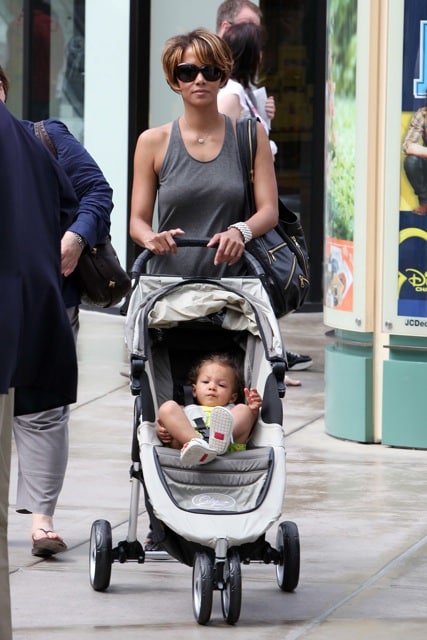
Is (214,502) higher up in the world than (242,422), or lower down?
lower down

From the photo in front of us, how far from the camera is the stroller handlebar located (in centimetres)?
574

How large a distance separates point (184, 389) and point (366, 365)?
2443 millimetres

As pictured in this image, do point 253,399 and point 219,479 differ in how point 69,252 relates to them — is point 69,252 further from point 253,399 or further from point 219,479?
point 219,479

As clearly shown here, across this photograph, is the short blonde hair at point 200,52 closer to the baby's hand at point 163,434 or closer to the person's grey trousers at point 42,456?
the person's grey trousers at point 42,456

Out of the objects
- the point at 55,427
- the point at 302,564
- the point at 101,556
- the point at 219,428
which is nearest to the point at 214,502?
the point at 219,428

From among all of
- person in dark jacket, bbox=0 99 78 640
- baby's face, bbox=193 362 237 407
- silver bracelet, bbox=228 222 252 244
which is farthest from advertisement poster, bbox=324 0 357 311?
person in dark jacket, bbox=0 99 78 640

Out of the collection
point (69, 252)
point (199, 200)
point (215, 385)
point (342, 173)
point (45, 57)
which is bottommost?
point (215, 385)

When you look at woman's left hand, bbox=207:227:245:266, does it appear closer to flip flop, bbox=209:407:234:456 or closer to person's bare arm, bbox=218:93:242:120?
flip flop, bbox=209:407:234:456

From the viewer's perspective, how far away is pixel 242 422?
5551 millimetres

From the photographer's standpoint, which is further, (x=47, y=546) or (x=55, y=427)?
(x=55, y=427)

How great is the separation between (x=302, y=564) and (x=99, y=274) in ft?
4.36

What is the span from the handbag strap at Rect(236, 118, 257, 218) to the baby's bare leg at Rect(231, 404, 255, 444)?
0.88 m

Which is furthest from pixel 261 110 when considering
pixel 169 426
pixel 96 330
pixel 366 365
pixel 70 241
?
pixel 169 426

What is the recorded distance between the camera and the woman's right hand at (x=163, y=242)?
571 centimetres
